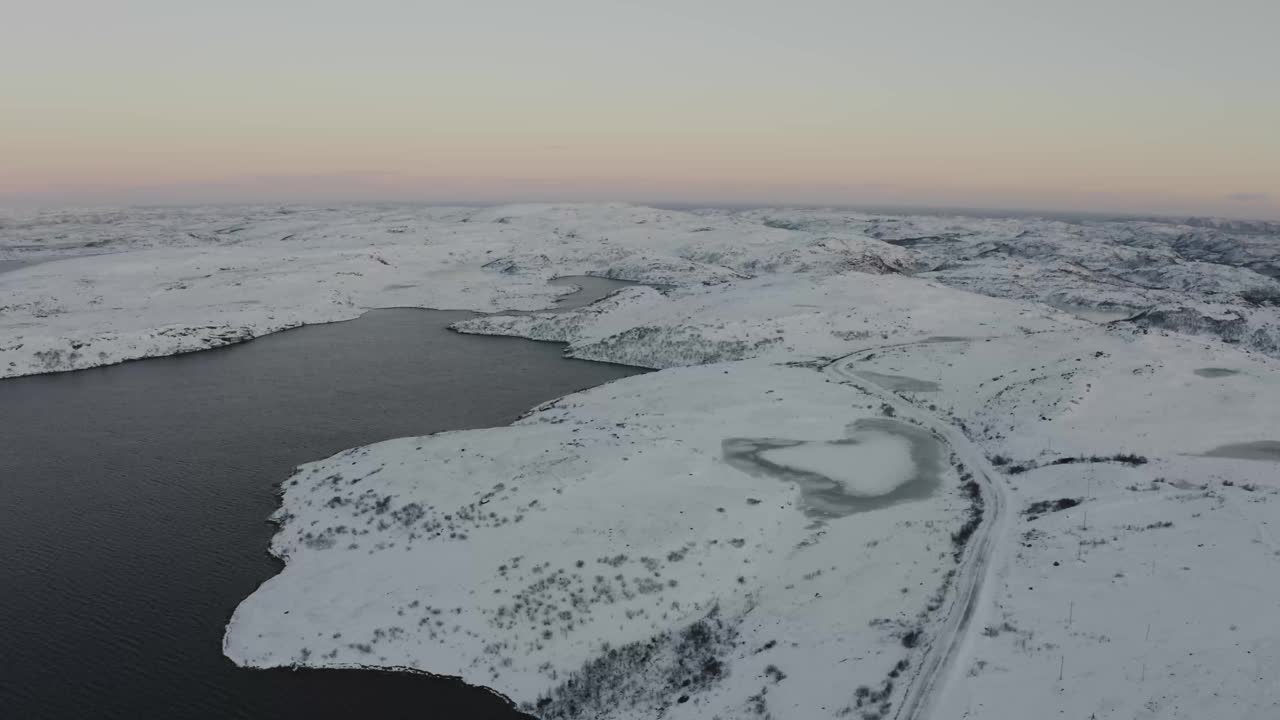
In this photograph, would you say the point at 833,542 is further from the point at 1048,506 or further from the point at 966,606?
the point at 1048,506

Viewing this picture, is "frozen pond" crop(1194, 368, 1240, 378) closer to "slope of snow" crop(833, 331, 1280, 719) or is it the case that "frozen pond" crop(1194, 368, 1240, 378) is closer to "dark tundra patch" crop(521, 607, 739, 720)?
"slope of snow" crop(833, 331, 1280, 719)

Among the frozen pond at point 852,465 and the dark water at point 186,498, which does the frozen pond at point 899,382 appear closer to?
the frozen pond at point 852,465

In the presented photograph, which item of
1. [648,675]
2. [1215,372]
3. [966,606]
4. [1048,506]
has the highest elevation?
[1215,372]

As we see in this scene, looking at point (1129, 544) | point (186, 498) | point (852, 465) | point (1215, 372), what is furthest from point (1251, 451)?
point (186, 498)

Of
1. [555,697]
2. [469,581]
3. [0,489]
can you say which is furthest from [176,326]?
Answer: [555,697]

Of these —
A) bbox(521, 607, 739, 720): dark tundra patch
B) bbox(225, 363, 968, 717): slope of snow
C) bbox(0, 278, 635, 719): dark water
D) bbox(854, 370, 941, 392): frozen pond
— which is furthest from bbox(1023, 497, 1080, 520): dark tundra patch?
bbox(0, 278, 635, 719): dark water
